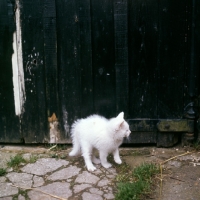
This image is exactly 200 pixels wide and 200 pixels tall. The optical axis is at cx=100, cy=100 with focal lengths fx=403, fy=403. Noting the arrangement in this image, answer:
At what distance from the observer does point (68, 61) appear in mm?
4426

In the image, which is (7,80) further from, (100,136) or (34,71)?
(100,136)

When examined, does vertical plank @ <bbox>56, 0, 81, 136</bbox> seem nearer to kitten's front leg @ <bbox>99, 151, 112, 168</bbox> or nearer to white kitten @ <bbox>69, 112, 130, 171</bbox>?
white kitten @ <bbox>69, 112, 130, 171</bbox>

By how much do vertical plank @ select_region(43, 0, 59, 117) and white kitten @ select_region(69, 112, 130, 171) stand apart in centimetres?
51

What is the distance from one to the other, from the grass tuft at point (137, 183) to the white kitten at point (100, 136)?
0.28 metres

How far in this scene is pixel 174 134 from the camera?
4.53 metres

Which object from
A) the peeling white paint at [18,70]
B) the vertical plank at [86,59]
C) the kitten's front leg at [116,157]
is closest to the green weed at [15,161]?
the peeling white paint at [18,70]

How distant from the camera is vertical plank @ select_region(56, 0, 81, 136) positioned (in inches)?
170

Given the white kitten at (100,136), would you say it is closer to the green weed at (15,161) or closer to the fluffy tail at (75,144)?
the fluffy tail at (75,144)

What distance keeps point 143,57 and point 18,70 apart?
1389 mm

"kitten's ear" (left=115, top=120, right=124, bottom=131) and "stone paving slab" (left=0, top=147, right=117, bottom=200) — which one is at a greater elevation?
"kitten's ear" (left=115, top=120, right=124, bottom=131)

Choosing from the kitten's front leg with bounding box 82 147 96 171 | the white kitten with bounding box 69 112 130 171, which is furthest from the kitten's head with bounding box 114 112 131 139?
the kitten's front leg with bounding box 82 147 96 171

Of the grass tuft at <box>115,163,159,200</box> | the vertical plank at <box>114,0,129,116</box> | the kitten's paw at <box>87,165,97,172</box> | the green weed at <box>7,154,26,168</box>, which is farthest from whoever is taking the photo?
the vertical plank at <box>114,0,129,116</box>

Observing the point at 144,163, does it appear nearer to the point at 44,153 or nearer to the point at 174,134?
the point at 174,134

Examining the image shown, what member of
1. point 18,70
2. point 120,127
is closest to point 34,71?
point 18,70
